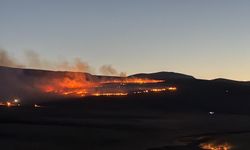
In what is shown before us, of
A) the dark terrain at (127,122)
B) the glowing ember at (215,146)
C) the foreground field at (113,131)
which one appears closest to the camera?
the glowing ember at (215,146)

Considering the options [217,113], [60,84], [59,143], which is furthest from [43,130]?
[60,84]

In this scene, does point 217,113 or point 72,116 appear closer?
point 72,116

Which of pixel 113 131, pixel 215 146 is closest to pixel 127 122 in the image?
pixel 113 131

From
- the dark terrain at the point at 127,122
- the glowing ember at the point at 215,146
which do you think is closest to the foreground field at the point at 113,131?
the dark terrain at the point at 127,122

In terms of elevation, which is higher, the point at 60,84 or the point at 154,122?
the point at 60,84

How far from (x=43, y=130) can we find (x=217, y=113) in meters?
58.7

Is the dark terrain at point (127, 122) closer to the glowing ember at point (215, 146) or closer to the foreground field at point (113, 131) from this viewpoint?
the foreground field at point (113, 131)

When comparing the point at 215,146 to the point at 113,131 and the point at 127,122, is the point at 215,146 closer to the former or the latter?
the point at 113,131

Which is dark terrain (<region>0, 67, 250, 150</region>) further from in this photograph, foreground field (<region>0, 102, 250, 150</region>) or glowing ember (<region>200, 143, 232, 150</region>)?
glowing ember (<region>200, 143, 232, 150</region>)

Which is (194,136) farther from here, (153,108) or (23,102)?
(23,102)

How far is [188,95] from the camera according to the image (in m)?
170

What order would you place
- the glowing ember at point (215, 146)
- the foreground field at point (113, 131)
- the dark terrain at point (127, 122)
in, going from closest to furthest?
the glowing ember at point (215, 146)
the foreground field at point (113, 131)
the dark terrain at point (127, 122)

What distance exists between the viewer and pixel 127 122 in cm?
10019

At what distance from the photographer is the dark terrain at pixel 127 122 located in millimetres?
69438
